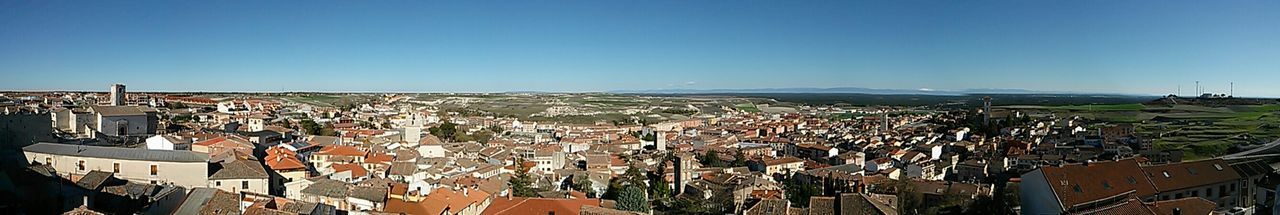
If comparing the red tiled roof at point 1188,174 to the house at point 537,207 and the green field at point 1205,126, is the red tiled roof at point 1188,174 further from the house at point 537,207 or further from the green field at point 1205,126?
the house at point 537,207

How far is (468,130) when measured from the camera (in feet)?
101

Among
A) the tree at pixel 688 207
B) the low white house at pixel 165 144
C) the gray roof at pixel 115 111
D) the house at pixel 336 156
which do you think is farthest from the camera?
the gray roof at pixel 115 111

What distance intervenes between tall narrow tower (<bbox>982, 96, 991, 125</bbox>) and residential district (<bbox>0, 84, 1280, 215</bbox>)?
5 cm

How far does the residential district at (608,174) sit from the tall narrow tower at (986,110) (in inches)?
1.8

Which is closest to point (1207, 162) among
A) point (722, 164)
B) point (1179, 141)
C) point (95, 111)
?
point (1179, 141)

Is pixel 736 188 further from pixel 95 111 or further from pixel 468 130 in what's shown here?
pixel 468 130

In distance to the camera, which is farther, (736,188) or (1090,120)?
(736,188)

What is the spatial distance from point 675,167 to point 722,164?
4.39 m

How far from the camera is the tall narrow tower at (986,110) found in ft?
66.1

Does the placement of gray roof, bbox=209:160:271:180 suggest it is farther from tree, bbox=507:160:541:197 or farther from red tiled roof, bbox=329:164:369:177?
tree, bbox=507:160:541:197

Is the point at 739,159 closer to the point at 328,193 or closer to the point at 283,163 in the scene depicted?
the point at 283,163

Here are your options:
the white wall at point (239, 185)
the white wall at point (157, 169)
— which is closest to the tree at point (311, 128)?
the white wall at point (157, 169)

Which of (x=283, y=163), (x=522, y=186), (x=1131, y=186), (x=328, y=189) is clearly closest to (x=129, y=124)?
(x=283, y=163)

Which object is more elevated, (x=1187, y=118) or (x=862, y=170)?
(x=1187, y=118)
